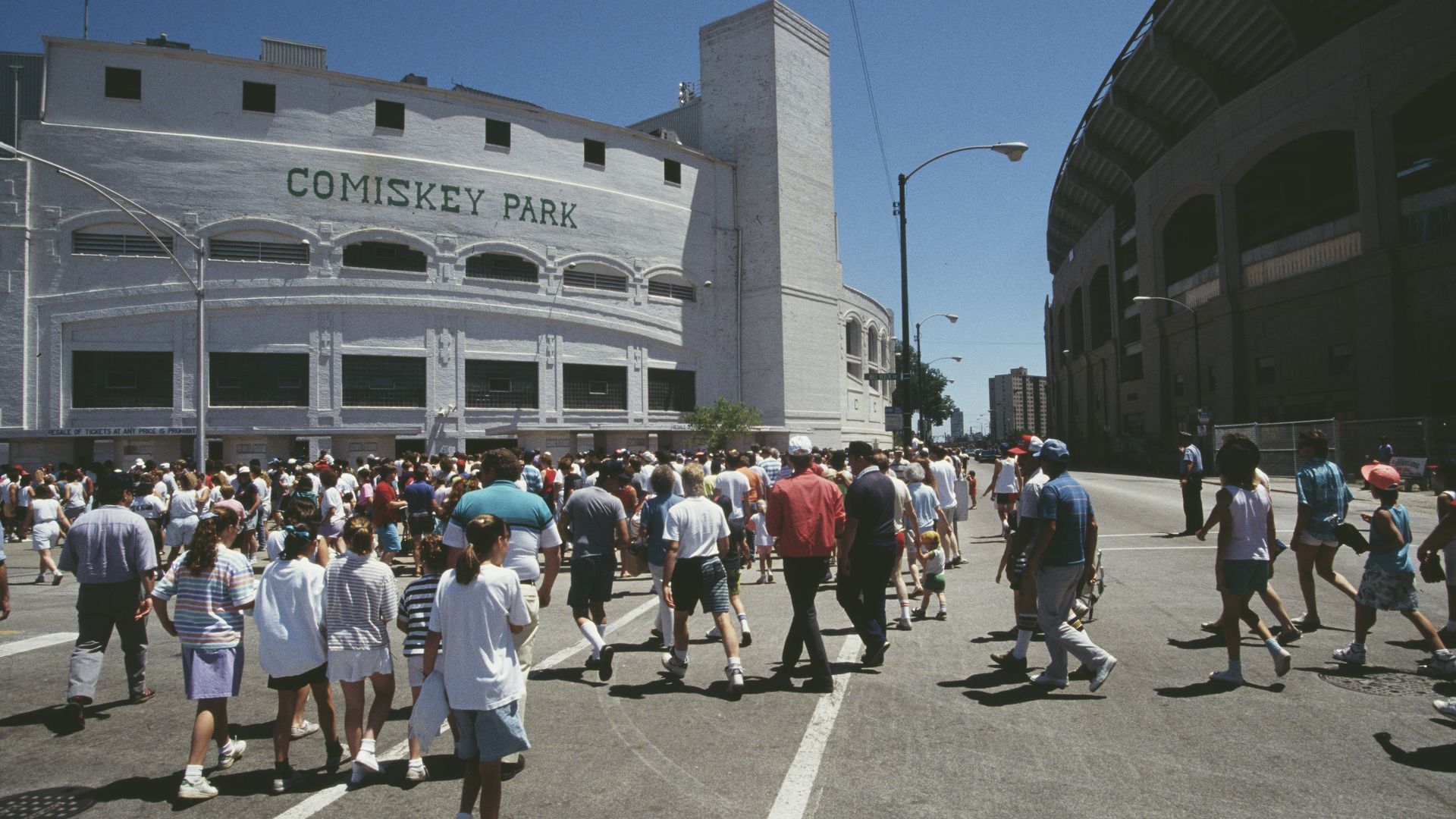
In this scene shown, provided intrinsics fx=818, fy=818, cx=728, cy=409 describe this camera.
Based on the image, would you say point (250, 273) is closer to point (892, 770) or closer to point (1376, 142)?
point (892, 770)

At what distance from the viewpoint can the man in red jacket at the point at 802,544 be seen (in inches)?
264

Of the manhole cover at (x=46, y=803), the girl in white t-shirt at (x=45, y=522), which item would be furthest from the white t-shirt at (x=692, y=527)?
the girl in white t-shirt at (x=45, y=522)

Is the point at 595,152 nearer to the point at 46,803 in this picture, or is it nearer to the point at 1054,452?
the point at 1054,452

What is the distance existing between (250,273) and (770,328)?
25.1 meters

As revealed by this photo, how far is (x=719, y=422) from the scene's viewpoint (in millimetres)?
40906

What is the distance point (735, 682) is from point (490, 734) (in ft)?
9.26

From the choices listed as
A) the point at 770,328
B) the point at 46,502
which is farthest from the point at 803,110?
the point at 46,502

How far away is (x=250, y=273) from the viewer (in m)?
32.9

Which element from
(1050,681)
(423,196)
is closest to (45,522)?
(1050,681)

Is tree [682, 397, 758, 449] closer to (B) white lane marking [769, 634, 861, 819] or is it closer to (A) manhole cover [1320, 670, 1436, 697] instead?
(B) white lane marking [769, 634, 861, 819]

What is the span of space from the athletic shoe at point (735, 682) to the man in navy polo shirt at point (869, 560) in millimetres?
1148

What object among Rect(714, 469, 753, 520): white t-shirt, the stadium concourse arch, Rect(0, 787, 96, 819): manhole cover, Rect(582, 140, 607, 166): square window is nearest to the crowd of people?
Rect(0, 787, 96, 819): manhole cover

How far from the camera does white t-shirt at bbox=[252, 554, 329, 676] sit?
491 centimetres

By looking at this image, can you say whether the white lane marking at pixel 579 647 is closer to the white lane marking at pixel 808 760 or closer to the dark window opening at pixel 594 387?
the white lane marking at pixel 808 760
